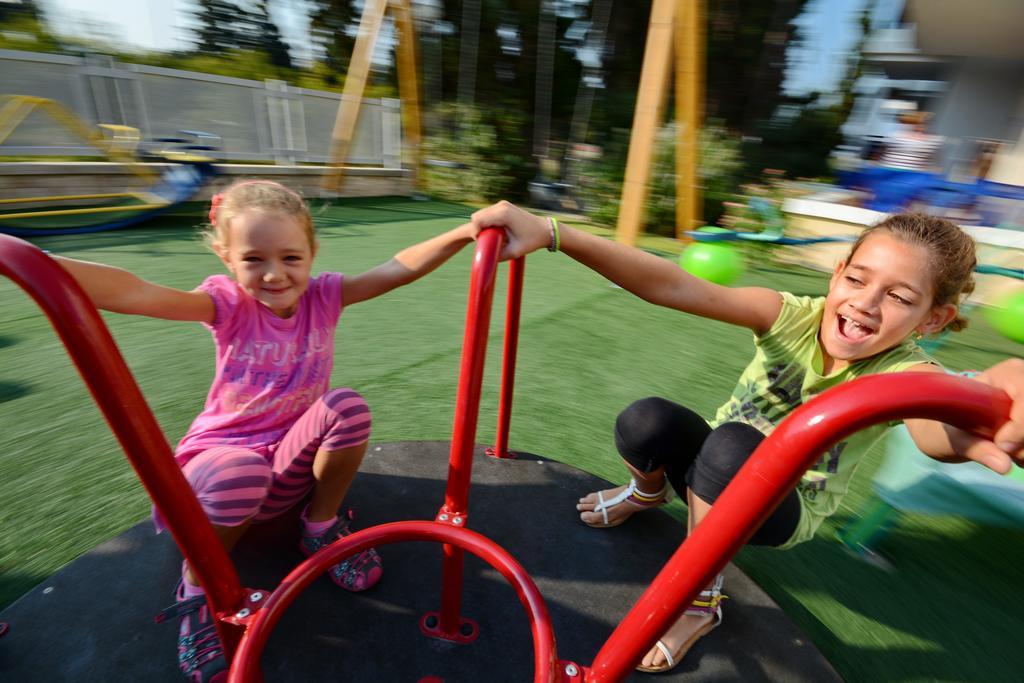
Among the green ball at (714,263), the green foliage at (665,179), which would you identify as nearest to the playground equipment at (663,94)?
the green foliage at (665,179)

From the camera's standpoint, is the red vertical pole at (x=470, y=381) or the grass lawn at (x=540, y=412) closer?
the red vertical pole at (x=470, y=381)

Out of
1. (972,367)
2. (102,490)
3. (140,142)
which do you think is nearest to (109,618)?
(102,490)

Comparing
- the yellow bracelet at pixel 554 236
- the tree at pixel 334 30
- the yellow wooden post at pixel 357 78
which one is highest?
the tree at pixel 334 30

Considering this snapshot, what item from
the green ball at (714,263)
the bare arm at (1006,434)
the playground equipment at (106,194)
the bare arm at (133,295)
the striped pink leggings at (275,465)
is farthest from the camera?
the playground equipment at (106,194)

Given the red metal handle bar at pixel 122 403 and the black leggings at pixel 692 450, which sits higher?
the red metal handle bar at pixel 122 403

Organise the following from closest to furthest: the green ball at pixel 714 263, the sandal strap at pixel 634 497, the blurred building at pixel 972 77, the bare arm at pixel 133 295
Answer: the bare arm at pixel 133 295, the sandal strap at pixel 634 497, the green ball at pixel 714 263, the blurred building at pixel 972 77

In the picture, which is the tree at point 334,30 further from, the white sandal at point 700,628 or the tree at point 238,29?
the white sandal at point 700,628

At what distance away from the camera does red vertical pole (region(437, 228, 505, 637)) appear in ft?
3.22

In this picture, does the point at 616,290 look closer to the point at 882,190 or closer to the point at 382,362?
the point at 382,362

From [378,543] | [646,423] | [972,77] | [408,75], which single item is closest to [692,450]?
[646,423]

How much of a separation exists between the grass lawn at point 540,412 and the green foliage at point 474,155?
4.38m

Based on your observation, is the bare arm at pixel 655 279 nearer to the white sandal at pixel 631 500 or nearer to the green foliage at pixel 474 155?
the white sandal at pixel 631 500

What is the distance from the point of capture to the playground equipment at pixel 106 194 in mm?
4539

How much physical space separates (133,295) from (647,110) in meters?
4.59
